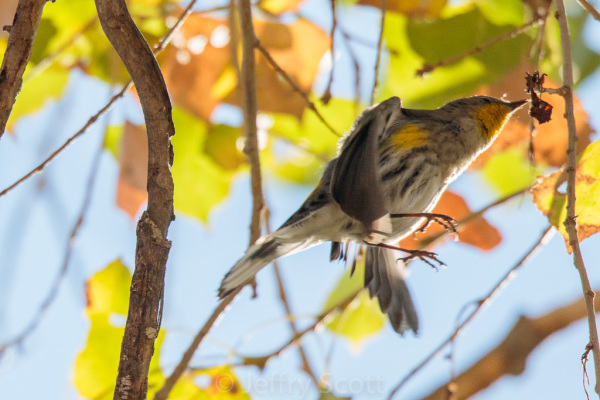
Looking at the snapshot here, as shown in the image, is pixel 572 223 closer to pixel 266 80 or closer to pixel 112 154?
pixel 266 80

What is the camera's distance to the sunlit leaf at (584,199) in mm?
1754

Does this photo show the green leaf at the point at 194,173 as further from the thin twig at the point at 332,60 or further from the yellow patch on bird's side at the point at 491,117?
the yellow patch on bird's side at the point at 491,117

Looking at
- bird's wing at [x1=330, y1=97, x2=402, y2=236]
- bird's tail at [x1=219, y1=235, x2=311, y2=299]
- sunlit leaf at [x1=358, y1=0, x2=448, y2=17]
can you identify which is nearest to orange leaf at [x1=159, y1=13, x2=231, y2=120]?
sunlit leaf at [x1=358, y1=0, x2=448, y2=17]

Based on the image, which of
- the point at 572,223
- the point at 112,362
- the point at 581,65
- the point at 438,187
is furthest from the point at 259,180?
the point at 581,65

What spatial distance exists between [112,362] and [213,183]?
1.02 m

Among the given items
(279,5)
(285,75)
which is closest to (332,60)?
(285,75)

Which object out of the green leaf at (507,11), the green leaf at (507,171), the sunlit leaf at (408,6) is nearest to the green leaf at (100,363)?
the sunlit leaf at (408,6)

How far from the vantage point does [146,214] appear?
135 cm

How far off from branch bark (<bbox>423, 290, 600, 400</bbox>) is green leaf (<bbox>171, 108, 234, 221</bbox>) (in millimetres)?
1459

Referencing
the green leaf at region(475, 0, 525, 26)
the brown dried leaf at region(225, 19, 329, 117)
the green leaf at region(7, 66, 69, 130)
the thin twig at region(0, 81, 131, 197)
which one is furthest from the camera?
the green leaf at region(7, 66, 69, 130)

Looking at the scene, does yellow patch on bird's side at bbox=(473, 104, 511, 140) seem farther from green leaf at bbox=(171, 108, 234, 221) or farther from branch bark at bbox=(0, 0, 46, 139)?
branch bark at bbox=(0, 0, 46, 139)

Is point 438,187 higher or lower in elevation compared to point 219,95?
lower

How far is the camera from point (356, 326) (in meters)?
3.26

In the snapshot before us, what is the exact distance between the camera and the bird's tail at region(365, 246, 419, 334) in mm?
2410
